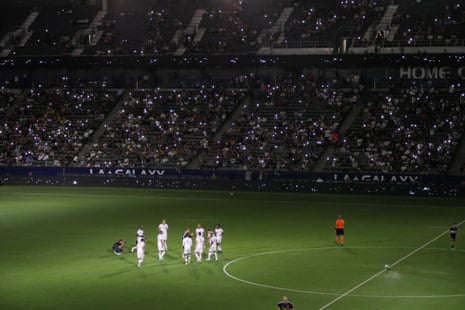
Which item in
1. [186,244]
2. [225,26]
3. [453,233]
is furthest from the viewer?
[225,26]

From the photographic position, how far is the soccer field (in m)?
28.2

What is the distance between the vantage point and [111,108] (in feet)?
267

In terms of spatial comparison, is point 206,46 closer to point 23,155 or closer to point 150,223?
point 23,155

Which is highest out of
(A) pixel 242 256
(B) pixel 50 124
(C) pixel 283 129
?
(B) pixel 50 124

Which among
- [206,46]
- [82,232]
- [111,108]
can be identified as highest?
[206,46]

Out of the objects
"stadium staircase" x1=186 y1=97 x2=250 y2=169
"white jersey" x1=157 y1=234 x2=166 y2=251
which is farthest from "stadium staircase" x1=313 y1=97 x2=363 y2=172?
"white jersey" x1=157 y1=234 x2=166 y2=251

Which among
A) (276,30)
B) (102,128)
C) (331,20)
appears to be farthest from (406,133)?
(102,128)

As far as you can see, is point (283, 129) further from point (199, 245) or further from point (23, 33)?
point (199, 245)

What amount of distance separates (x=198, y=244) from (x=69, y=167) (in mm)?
40565

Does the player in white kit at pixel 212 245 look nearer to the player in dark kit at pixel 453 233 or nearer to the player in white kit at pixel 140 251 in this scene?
the player in white kit at pixel 140 251

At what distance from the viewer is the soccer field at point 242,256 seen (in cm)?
2817

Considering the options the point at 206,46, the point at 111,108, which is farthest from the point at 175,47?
A: the point at 111,108

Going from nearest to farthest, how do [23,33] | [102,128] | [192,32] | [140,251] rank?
1. [140,251]
2. [102,128]
3. [192,32]
4. [23,33]

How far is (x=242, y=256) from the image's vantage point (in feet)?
120
